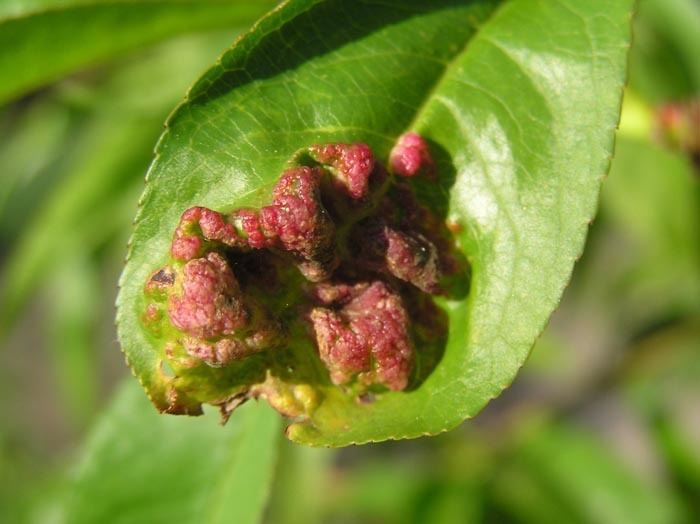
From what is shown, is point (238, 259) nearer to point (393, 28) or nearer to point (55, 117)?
point (393, 28)

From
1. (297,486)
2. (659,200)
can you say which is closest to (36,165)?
(297,486)

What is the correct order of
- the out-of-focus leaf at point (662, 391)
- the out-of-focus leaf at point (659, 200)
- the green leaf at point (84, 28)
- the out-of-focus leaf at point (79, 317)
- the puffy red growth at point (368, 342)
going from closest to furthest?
the puffy red growth at point (368, 342), the green leaf at point (84, 28), the out-of-focus leaf at point (659, 200), the out-of-focus leaf at point (662, 391), the out-of-focus leaf at point (79, 317)

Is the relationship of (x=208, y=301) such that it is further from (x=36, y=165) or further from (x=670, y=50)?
(x=36, y=165)

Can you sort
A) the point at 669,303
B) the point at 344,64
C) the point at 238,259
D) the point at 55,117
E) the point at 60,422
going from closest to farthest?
the point at 238,259 → the point at 344,64 → the point at 55,117 → the point at 669,303 → the point at 60,422

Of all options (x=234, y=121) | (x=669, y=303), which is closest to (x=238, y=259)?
(x=234, y=121)

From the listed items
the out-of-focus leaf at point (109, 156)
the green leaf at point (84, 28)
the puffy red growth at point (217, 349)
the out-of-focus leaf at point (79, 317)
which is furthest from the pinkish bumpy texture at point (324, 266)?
the out-of-focus leaf at point (79, 317)

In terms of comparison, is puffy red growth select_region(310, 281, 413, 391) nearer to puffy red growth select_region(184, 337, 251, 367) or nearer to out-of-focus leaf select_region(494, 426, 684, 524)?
puffy red growth select_region(184, 337, 251, 367)

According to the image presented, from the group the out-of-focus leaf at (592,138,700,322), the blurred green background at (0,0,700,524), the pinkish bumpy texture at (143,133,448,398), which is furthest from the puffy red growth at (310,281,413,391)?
the out-of-focus leaf at (592,138,700,322)

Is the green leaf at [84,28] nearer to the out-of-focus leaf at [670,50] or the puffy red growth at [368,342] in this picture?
the puffy red growth at [368,342]
